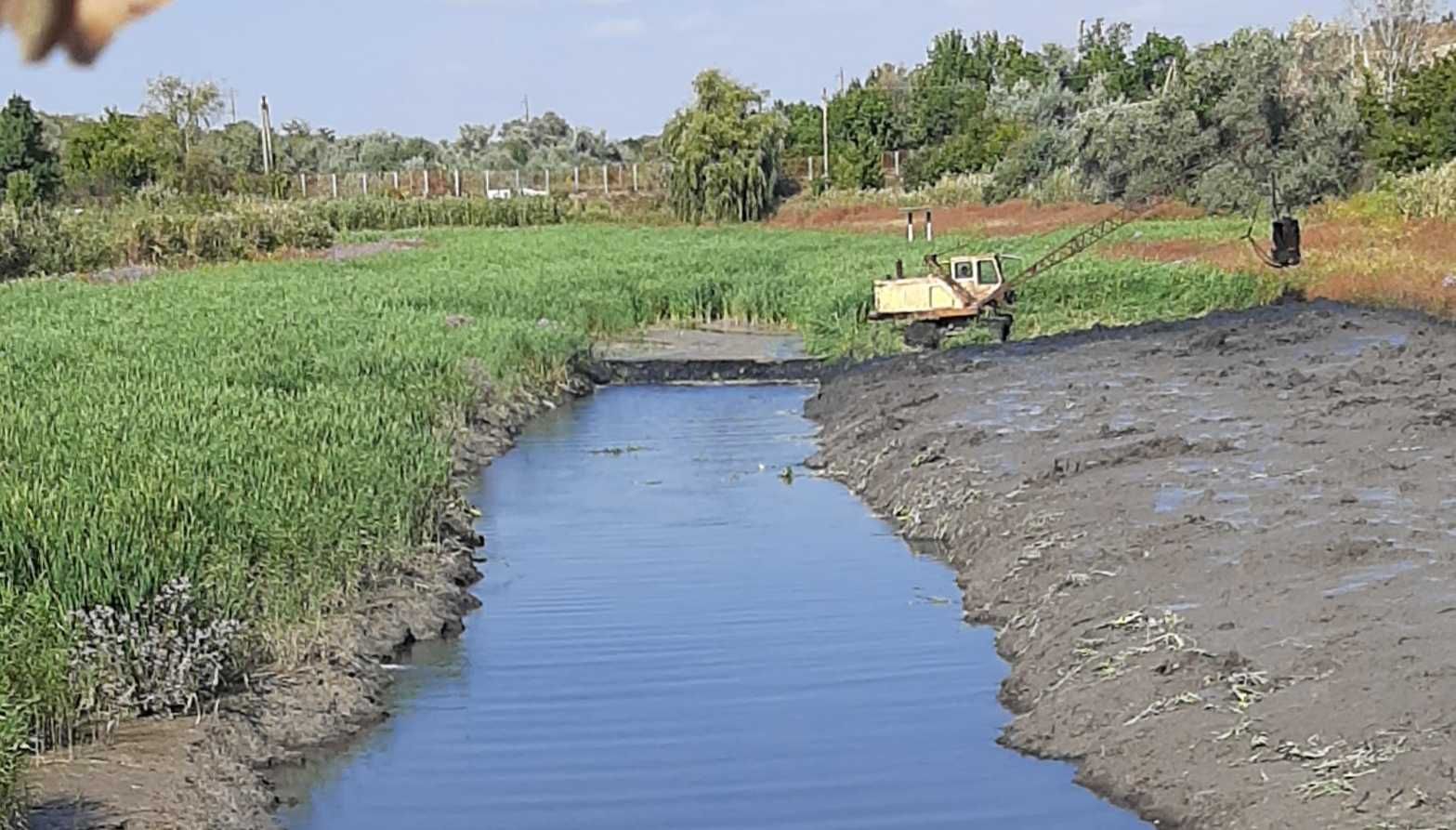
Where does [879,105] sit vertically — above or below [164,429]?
above

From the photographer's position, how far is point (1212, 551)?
9.37 meters

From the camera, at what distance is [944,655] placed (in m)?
9.43

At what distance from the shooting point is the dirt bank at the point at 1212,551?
21.1 feet

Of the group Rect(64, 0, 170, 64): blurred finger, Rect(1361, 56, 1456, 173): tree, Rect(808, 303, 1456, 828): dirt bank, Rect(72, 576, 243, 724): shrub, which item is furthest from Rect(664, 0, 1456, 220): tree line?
Rect(64, 0, 170, 64): blurred finger

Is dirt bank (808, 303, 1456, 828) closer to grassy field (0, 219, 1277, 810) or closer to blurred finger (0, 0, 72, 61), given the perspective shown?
grassy field (0, 219, 1277, 810)

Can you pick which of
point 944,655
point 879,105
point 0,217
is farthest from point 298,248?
point 944,655

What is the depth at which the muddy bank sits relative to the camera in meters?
6.40

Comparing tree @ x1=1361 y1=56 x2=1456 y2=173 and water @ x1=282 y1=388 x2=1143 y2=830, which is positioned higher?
tree @ x1=1361 y1=56 x2=1456 y2=173

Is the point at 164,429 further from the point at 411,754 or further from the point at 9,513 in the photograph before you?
the point at 411,754

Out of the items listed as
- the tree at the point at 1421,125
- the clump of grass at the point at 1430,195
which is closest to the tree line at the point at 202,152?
the clump of grass at the point at 1430,195

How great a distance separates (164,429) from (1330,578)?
640cm

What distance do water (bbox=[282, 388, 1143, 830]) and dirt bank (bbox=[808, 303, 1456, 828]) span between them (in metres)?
0.32

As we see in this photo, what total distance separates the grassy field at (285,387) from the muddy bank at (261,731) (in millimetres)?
180

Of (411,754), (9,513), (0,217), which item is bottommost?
(411,754)
